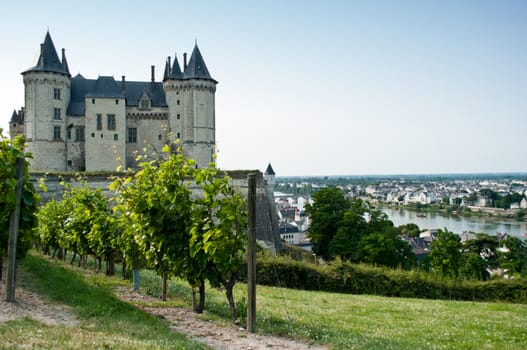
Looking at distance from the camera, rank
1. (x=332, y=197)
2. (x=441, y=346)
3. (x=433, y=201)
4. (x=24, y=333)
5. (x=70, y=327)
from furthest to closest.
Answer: (x=433, y=201)
(x=332, y=197)
(x=441, y=346)
(x=70, y=327)
(x=24, y=333)

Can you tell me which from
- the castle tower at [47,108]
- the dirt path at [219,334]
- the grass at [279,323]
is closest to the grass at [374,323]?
the grass at [279,323]

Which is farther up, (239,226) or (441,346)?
(239,226)

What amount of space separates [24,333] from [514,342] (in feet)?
25.6

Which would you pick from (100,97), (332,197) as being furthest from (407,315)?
(100,97)

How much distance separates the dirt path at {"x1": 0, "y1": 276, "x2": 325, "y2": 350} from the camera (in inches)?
263

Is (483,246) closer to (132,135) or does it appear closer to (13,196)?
(132,135)

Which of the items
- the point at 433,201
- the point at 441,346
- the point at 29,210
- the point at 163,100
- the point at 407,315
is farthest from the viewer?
the point at 433,201

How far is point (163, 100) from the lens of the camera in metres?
45.0

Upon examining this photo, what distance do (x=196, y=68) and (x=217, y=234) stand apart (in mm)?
38062

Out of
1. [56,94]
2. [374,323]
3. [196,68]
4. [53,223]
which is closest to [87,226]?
[53,223]

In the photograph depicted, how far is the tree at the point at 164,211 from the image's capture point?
27.2 feet

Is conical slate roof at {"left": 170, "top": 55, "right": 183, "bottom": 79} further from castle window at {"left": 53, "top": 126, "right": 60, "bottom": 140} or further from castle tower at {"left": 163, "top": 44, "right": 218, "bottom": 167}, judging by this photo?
castle window at {"left": 53, "top": 126, "right": 60, "bottom": 140}

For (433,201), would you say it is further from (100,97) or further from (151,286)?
(151,286)

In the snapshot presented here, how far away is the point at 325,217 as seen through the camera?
39906mm
